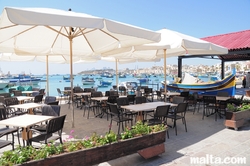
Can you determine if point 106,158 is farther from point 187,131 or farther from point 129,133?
point 187,131

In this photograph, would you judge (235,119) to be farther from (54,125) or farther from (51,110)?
(51,110)

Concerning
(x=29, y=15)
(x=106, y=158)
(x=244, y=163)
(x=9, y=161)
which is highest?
(x=29, y=15)

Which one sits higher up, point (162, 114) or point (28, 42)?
point (28, 42)

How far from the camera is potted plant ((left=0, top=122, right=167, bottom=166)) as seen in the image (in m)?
2.33

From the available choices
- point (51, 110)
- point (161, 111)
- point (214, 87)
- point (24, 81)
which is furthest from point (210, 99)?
point (24, 81)

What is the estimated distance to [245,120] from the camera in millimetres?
5562

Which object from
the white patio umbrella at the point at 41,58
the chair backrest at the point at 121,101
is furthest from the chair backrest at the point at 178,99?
the white patio umbrella at the point at 41,58

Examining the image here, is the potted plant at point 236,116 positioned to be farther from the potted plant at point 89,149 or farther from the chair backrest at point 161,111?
the potted plant at point 89,149

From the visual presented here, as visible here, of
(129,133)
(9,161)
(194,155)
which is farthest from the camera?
(194,155)

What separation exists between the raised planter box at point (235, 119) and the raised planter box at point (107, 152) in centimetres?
276

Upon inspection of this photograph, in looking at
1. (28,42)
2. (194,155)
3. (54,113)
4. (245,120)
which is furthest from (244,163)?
(28,42)

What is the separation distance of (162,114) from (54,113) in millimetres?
2571

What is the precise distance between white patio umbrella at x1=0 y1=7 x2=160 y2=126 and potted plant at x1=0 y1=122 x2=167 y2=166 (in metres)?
1.88

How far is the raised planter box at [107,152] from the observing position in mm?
2437
